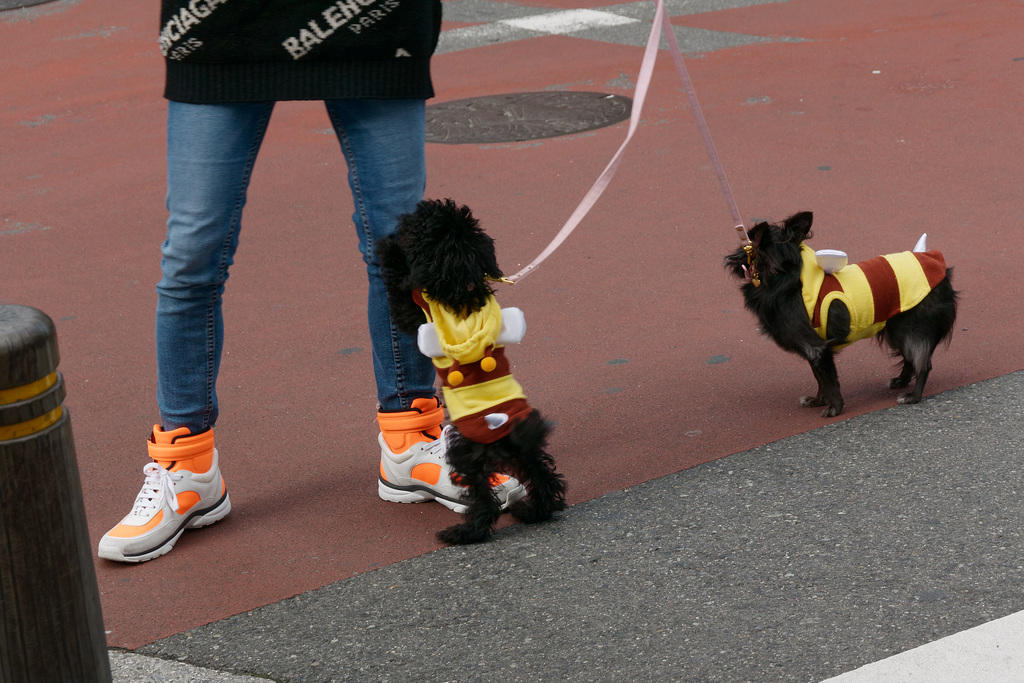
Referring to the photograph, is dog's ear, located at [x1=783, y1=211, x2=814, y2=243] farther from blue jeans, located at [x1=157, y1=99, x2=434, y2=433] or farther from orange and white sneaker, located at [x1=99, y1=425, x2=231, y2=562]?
orange and white sneaker, located at [x1=99, y1=425, x2=231, y2=562]

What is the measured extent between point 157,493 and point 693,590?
5.19 ft

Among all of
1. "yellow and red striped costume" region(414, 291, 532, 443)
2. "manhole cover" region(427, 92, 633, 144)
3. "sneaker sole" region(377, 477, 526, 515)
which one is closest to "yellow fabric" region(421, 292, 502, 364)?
"yellow and red striped costume" region(414, 291, 532, 443)

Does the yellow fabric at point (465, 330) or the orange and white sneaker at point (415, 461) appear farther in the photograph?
the orange and white sneaker at point (415, 461)

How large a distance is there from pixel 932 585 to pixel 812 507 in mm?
486

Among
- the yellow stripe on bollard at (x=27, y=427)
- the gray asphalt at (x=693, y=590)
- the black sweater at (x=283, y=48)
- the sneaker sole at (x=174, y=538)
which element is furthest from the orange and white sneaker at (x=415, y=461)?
the yellow stripe on bollard at (x=27, y=427)

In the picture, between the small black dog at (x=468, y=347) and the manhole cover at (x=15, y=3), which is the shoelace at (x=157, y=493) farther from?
the manhole cover at (x=15, y=3)

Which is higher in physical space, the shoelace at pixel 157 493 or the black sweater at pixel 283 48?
the black sweater at pixel 283 48

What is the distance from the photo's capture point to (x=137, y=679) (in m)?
2.73

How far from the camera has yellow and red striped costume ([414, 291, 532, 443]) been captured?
10.1 ft

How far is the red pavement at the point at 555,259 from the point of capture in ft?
12.0

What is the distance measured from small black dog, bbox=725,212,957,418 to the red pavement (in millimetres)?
252

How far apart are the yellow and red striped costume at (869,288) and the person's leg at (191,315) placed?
187 cm

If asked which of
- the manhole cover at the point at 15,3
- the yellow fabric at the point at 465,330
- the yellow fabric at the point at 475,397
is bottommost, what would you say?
the yellow fabric at the point at 475,397

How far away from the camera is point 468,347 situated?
305 cm
